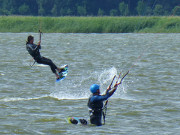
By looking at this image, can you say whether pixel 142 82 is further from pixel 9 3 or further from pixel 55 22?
pixel 9 3

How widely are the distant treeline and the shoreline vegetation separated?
105ft

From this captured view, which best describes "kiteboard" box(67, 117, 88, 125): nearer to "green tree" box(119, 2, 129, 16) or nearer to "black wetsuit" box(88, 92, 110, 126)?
"black wetsuit" box(88, 92, 110, 126)

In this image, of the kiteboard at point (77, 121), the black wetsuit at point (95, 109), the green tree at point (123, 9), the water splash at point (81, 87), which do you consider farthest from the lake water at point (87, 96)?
the green tree at point (123, 9)

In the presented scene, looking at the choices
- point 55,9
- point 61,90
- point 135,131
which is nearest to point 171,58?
point 61,90

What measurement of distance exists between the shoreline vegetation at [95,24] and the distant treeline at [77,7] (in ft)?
105

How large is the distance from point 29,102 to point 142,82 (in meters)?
6.43

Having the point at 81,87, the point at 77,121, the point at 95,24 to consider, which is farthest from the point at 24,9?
the point at 77,121

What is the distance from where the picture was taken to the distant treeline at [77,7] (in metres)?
101

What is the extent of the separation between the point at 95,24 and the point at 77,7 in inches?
1764

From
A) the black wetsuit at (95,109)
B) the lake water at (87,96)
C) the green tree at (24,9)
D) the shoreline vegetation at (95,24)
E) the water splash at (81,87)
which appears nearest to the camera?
the black wetsuit at (95,109)

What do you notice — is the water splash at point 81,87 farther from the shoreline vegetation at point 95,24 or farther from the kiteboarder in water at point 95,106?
the shoreline vegetation at point 95,24

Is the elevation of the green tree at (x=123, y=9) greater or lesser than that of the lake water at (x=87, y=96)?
lesser

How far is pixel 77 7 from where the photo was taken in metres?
107

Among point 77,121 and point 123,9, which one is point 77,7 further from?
point 77,121
